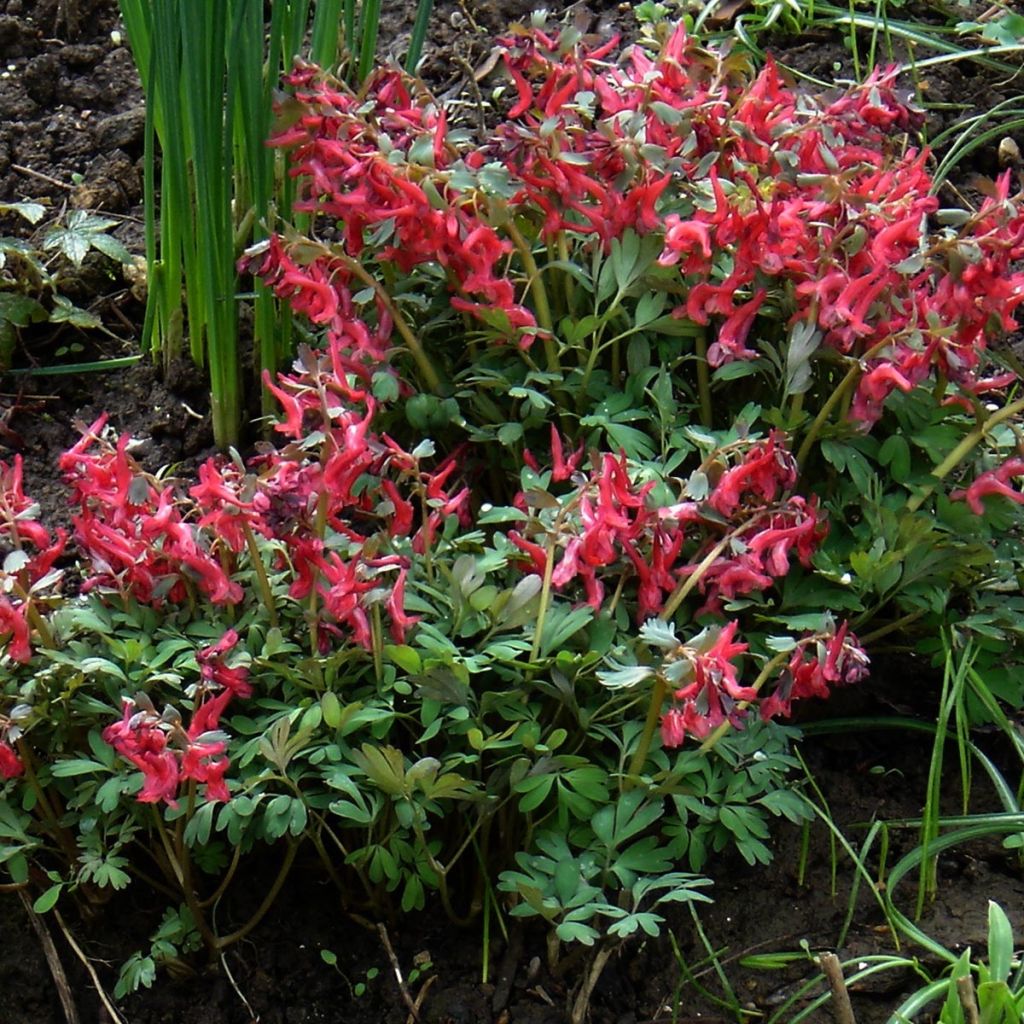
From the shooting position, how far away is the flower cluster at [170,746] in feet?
4.33

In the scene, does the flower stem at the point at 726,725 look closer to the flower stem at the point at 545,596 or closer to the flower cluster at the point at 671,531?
the flower cluster at the point at 671,531

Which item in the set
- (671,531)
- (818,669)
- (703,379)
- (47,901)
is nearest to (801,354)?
(703,379)

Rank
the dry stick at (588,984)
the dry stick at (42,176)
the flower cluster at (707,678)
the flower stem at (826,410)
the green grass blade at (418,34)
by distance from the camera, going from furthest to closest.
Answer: the dry stick at (42,176)
the green grass blade at (418,34)
the flower stem at (826,410)
the dry stick at (588,984)
the flower cluster at (707,678)

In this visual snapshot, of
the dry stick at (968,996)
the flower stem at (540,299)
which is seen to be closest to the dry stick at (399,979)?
the dry stick at (968,996)

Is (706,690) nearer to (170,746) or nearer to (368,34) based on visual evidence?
(170,746)

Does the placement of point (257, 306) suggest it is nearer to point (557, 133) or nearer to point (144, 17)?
point (144, 17)

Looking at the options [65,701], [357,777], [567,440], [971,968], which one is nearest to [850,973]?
[971,968]

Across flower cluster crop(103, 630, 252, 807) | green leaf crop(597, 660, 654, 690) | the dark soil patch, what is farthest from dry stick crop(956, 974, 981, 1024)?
flower cluster crop(103, 630, 252, 807)

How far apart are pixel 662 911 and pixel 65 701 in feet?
2.43

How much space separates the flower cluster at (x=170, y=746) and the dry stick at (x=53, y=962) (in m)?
0.33

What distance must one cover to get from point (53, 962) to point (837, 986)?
0.87 metres

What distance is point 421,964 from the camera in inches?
63.6

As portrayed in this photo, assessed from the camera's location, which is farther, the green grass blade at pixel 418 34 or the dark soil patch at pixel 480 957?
the green grass blade at pixel 418 34

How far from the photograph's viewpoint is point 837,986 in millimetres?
1333
